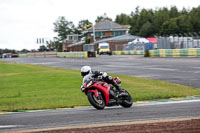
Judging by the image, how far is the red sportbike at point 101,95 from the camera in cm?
1002

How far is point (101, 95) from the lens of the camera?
10.1 metres

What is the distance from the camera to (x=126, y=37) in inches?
3939

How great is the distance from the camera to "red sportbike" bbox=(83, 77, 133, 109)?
1002cm

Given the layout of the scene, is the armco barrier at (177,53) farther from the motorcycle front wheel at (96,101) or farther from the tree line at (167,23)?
the tree line at (167,23)

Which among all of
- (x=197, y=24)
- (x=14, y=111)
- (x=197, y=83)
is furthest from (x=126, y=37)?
(x=14, y=111)

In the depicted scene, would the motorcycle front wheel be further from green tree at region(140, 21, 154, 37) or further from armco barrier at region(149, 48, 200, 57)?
green tree at region(140, 21, 154, 37)

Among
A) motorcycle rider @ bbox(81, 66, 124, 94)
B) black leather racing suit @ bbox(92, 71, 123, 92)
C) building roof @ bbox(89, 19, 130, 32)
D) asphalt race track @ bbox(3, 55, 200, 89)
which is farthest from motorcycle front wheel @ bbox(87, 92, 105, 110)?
building roof @ bbox(89, 19, 130, 32)

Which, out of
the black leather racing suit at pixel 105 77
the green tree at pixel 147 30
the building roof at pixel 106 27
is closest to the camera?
the black leather racing suit at pixel 105 77

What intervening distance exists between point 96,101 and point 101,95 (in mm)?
213

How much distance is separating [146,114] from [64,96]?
6.04 m

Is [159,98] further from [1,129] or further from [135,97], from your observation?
[1,129]

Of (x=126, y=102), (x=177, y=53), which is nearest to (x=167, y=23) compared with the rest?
(x=177, y=53)

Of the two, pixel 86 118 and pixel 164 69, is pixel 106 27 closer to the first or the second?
pixel 164 69

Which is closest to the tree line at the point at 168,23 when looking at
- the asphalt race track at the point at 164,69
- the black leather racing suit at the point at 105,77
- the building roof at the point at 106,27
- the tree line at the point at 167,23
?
the tree line at the point at 167,23
